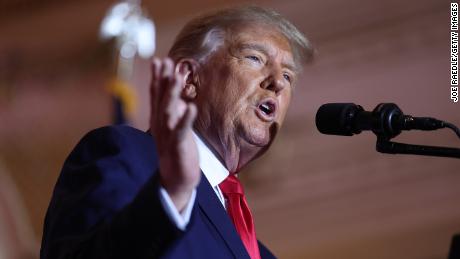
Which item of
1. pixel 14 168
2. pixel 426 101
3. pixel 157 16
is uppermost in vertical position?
pixel 157 16

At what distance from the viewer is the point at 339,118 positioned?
85.3 inches

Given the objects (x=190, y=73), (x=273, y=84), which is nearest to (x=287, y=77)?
(x=273, y=84)

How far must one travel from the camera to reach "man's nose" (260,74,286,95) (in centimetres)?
263

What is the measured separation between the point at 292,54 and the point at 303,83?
2925mm

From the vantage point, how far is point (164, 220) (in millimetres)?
1595

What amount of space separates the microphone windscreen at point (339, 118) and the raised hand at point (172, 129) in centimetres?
63

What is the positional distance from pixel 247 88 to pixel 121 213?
102 centimetres

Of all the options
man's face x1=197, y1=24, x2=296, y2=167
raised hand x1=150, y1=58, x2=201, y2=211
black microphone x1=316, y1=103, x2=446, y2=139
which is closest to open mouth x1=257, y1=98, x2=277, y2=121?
man's face x1=197, y1=24, x2=296, y2=167

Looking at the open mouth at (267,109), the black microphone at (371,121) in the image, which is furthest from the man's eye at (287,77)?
the black microphone at (371,121)

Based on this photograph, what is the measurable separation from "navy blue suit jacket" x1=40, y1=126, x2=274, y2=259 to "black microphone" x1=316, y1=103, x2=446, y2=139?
1.02 ft

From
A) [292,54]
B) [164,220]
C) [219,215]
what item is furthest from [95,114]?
[164,220]

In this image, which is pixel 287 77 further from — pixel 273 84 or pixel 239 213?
pixel 239 213

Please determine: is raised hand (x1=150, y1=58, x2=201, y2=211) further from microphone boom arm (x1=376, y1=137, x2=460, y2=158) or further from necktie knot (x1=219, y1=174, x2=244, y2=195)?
necktie knot (x1=219, y1=174, x2=244, y2=195)

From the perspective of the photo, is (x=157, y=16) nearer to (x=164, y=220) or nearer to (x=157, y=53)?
(x=157, y=53)
